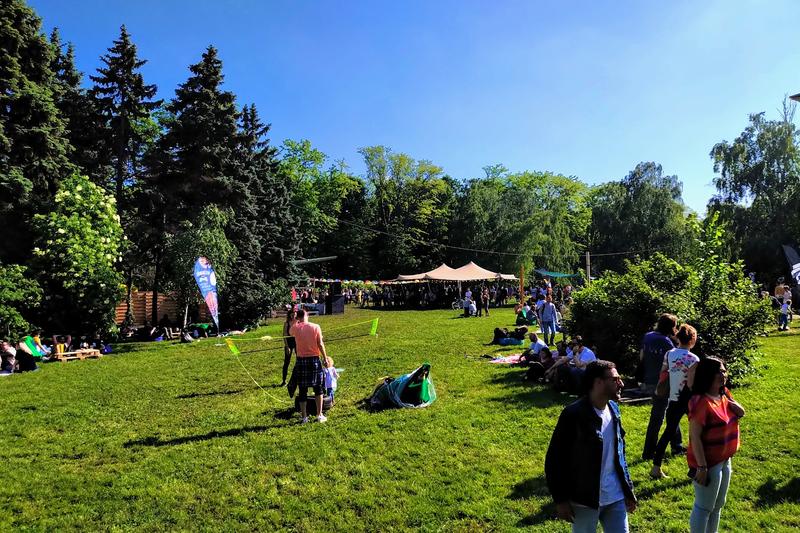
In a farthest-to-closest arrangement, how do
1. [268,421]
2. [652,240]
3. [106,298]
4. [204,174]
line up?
[652,240]
[204,174]
[106,298]
[268,421]

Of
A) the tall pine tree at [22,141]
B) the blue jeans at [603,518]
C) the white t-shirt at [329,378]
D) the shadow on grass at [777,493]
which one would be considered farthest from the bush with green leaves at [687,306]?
the tall pine tree at [22,141]

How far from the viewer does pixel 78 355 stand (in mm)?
16578

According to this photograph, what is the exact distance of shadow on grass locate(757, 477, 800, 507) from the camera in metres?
4.87

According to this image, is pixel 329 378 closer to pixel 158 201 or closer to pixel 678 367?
pixel 678 367

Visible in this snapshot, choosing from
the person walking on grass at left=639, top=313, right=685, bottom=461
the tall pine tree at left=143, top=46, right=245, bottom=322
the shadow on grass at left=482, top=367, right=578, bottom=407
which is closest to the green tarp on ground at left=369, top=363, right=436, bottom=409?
the shadow on grass at left=482, top=367, right=578, bottom=407

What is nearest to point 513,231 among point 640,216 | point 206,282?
point 640,216

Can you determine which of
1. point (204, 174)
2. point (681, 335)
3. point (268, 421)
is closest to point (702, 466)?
point (681, 335)

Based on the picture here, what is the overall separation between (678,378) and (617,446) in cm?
265

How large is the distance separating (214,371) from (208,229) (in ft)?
28.8

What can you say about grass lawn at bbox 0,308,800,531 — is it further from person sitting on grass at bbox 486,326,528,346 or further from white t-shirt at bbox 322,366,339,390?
person sitting on grass at bbox 486,326,528,346

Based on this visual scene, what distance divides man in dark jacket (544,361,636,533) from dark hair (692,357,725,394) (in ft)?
3.53

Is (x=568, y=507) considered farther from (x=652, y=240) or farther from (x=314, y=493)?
(x=652, y=240)

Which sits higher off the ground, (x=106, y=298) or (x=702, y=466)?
(x=106, y=298)

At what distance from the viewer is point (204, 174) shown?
2211 centimetres
